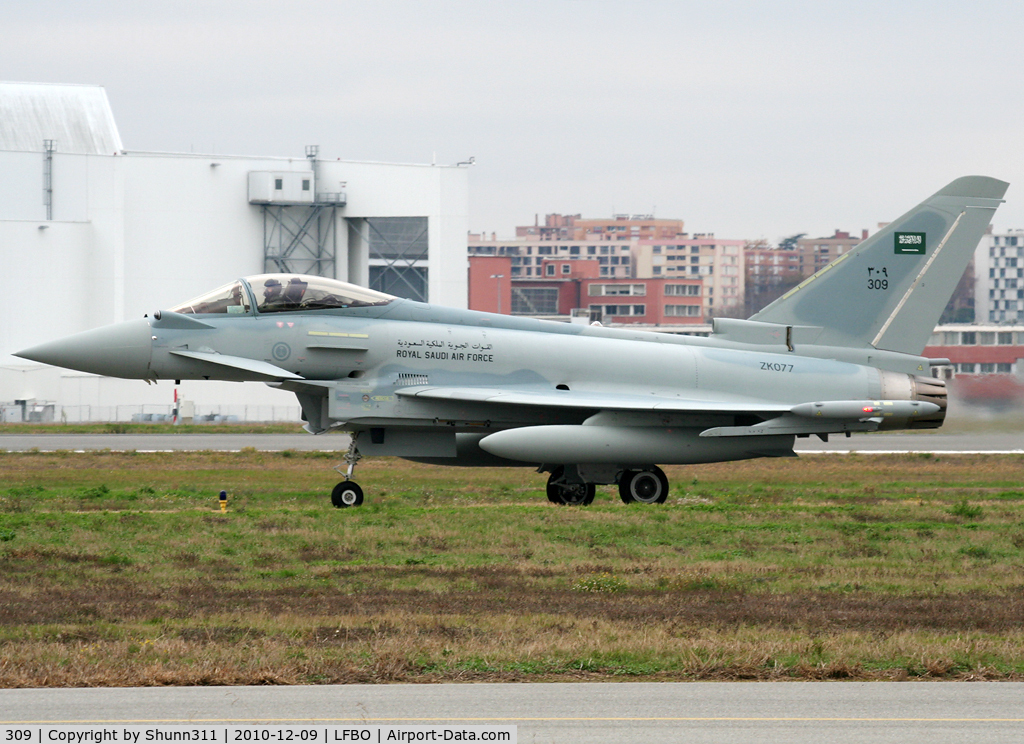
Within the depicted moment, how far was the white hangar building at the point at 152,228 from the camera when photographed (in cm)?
5966

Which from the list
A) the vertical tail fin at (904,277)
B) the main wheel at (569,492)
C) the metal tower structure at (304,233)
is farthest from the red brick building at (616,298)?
the main wheel at (569,492)

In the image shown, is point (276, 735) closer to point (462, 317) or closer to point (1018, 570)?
point (1018, 570)

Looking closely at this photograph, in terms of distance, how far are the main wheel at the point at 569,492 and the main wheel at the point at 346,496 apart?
3.31 metres

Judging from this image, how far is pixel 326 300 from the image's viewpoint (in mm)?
19234

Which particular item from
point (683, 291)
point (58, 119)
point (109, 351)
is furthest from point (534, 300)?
point (109, 351)

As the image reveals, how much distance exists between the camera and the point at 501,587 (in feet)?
40.0

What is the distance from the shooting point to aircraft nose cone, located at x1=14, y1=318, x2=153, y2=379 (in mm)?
18516

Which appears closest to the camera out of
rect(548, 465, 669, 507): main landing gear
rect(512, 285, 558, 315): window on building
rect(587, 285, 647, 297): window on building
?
rect(548, 465, 669, 507): main landing gear

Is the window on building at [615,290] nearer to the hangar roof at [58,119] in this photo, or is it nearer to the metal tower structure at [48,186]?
the hangar roof at [58,119]

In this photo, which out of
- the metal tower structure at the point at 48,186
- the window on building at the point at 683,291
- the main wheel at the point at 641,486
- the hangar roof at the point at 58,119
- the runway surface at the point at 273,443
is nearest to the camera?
the main wheel at the point at 641,486

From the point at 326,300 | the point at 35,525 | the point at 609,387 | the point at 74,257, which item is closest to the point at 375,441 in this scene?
the point at 326,300

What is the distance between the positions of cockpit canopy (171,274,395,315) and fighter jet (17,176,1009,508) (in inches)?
0.9

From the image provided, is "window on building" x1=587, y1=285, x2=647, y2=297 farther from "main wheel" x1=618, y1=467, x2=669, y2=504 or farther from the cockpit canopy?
the cockpit canopy

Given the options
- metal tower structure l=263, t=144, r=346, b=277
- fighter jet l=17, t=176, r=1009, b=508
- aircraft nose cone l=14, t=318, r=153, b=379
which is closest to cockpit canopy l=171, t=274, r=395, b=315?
fighter jet l=17, t=176, r=1009, b=508
